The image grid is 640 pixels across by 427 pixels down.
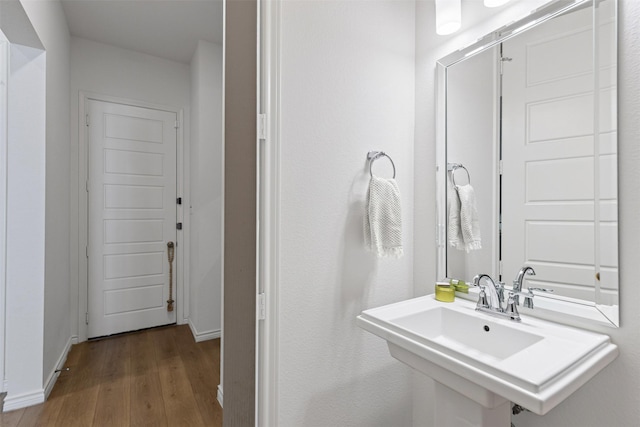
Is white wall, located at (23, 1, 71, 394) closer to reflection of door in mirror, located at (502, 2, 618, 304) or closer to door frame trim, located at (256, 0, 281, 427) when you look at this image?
door frame trim, located at (256, 0, 281, 427)

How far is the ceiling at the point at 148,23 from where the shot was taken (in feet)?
7.66

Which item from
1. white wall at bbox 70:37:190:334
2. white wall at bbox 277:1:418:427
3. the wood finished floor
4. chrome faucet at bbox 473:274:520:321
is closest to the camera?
chrome faucet at bbox 473:274:520:321

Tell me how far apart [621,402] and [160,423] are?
2.07 meters

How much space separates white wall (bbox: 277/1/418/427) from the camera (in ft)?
4.09

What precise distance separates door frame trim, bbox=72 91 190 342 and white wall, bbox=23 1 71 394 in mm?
168

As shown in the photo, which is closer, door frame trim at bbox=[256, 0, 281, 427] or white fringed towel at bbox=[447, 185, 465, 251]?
door frame trim at bbox=[256, 0, 281, 427]

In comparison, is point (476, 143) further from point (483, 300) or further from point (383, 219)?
point (483, 300)

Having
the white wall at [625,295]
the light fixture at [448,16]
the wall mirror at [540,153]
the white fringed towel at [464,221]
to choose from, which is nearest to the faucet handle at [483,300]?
the wall mirror at [540,153]

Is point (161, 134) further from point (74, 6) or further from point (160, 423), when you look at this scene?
point (160, 423)

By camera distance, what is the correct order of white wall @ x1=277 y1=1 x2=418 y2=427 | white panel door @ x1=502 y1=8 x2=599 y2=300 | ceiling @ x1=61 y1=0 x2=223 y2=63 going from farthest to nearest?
Answer: 1. ceiling @ x1=61 y1=0 x2=223 y2=63
2. white wall @ x1=277 y1=1 x2=418 y2=427
3. white panel door @ x1=502 y1=8 x2=599 y2=300

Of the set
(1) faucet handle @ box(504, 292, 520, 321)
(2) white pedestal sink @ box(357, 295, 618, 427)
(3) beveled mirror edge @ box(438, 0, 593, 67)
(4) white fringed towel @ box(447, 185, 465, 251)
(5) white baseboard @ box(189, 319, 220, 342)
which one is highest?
(3) beveled mirror edge @ box(438, 0, 593, 67)

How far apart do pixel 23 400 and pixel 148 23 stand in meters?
2.77

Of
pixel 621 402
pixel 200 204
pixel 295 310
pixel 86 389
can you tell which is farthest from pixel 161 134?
pixel 621 402

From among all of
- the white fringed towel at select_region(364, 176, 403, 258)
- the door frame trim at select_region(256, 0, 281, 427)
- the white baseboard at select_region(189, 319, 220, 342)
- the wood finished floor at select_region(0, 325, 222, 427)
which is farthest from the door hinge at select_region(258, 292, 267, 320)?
the white baseboard at select_region(189, 319, 220, 342)
